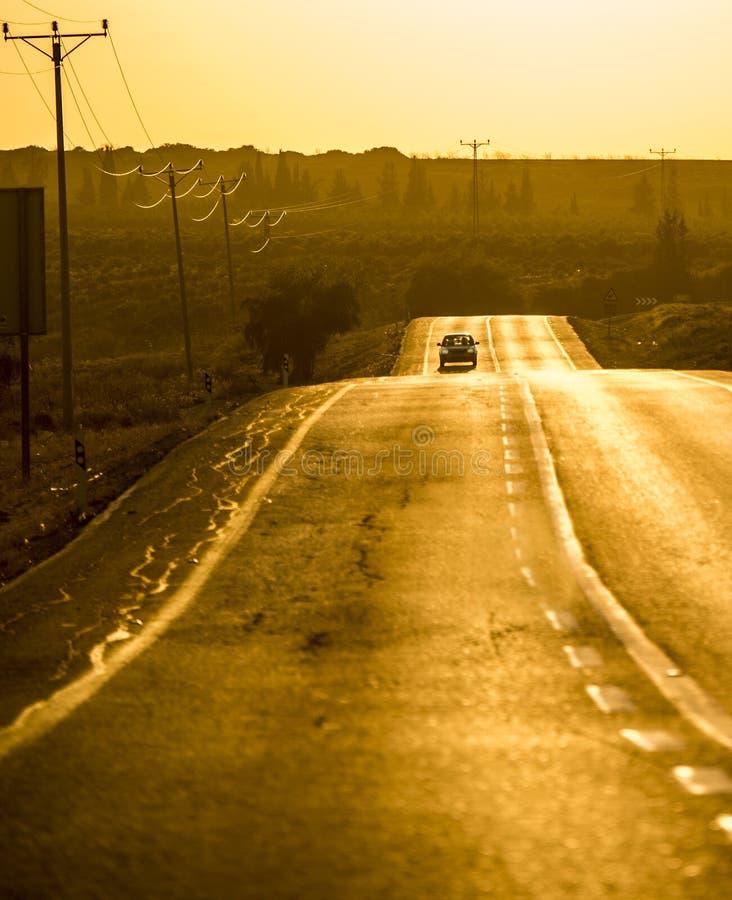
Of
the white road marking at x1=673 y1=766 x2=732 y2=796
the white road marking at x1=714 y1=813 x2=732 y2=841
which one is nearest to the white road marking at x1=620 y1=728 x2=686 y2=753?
the white road marking at x1=673 y1=766 x2=732 y2=796

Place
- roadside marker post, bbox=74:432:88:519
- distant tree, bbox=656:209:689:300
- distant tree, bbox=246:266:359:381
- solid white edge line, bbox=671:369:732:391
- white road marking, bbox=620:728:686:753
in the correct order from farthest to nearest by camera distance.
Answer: distant tree, bbox=656:209:689:300, distant tree, bbox=246:266:359:381, solid white edge line, bbox=671:369:732:391, roadside marker post, bbox=74:432:88:519, white road marking, bbox=620:728:686:753

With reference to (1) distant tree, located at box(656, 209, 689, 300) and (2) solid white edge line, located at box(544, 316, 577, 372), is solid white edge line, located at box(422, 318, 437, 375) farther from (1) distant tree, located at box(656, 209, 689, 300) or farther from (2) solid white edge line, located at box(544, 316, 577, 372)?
(1) distant tree, located at box(656, 209, 689, 300)

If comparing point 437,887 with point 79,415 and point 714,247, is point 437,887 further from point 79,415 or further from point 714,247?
point 714,247

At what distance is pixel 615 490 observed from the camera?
17406 millimetres

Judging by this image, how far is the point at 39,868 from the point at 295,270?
5922 centimetres

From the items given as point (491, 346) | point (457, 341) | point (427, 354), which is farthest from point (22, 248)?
point (491, 346)

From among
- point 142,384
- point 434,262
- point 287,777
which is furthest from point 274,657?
point 434,262

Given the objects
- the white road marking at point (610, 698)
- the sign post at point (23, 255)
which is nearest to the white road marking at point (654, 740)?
the white road marking at point (610, 698)

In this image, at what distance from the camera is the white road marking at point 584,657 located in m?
9.28

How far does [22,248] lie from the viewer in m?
24.8

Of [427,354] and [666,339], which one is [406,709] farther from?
[666,339]

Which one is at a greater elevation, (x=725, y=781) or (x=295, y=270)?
(x=295, y=270)

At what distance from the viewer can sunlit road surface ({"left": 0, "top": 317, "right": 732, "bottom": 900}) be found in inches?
221

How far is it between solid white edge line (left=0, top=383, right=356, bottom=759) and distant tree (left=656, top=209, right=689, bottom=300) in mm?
96806
